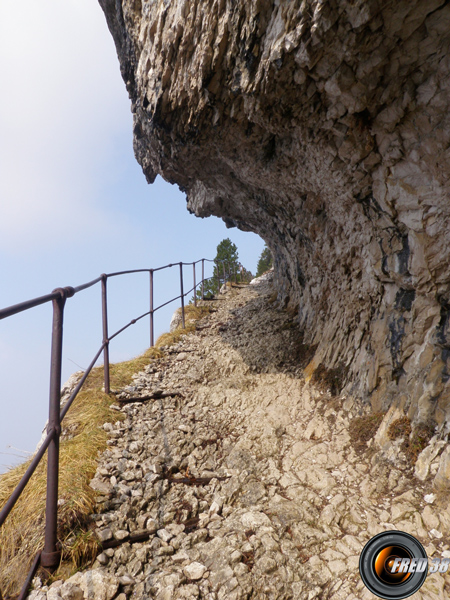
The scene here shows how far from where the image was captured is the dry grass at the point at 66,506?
2432mm

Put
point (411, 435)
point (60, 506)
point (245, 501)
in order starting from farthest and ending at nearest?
point (411, 435)
point (245, 501)
point (60, 506)

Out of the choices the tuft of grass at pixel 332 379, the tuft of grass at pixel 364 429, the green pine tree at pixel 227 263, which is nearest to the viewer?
the tuft of grass at pixel 364 429

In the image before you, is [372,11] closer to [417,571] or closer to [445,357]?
[445,357]

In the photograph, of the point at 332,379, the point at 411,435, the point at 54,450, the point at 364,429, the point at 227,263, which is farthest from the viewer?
the point at 227,263

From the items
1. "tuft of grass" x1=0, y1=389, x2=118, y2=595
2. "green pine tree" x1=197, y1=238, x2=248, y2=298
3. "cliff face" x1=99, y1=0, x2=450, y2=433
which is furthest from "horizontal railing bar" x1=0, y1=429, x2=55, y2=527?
"green pine tree" x1=197, y1=238, x2=248, y2=298

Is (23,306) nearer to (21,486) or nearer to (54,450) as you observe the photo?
(21,486)

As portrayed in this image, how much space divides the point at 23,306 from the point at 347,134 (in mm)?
4434

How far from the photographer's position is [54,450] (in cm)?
241

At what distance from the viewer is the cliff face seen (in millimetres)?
3299

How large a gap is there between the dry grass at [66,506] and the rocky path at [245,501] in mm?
152

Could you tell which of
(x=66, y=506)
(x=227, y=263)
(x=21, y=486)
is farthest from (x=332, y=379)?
(x=227, y=263)

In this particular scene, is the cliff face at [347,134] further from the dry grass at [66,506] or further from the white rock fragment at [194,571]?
the dry grass at [66,506]

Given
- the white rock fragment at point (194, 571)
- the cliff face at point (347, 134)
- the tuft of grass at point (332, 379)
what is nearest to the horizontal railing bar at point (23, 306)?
the white rock fragment at point (194, 571)

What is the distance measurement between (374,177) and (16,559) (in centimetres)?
568
